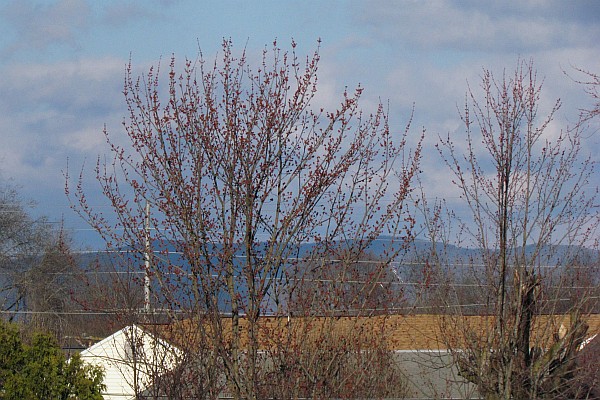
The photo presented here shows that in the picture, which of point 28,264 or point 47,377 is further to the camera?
point 28,264

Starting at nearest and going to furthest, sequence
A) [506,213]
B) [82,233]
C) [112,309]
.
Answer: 1. [112,309]
2. [506,213]
3. [82,233]

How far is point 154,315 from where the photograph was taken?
823cm

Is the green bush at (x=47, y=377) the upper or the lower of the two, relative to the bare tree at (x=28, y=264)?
lower

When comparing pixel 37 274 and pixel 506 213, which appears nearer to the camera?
pixel 506 213

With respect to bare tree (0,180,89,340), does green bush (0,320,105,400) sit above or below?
below

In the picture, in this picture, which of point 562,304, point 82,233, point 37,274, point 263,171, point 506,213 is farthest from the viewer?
point 82,233

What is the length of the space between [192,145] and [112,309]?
1842 millimetres

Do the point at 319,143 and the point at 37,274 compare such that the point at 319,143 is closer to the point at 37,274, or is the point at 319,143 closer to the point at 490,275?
the point at 490,275

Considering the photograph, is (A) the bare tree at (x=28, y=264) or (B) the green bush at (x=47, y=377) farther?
(A) the bare tree at (x=28, y=264)

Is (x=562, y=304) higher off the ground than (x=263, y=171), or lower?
lower

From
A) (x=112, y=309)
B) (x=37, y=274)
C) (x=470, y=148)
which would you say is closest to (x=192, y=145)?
(x=112, y=309)

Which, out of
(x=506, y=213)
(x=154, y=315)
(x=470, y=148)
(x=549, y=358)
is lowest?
(x=549, y=358)

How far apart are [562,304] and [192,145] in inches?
347

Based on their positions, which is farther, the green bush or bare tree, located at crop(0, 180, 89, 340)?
bare tree, located at crop(0, 180, 89, 340)
